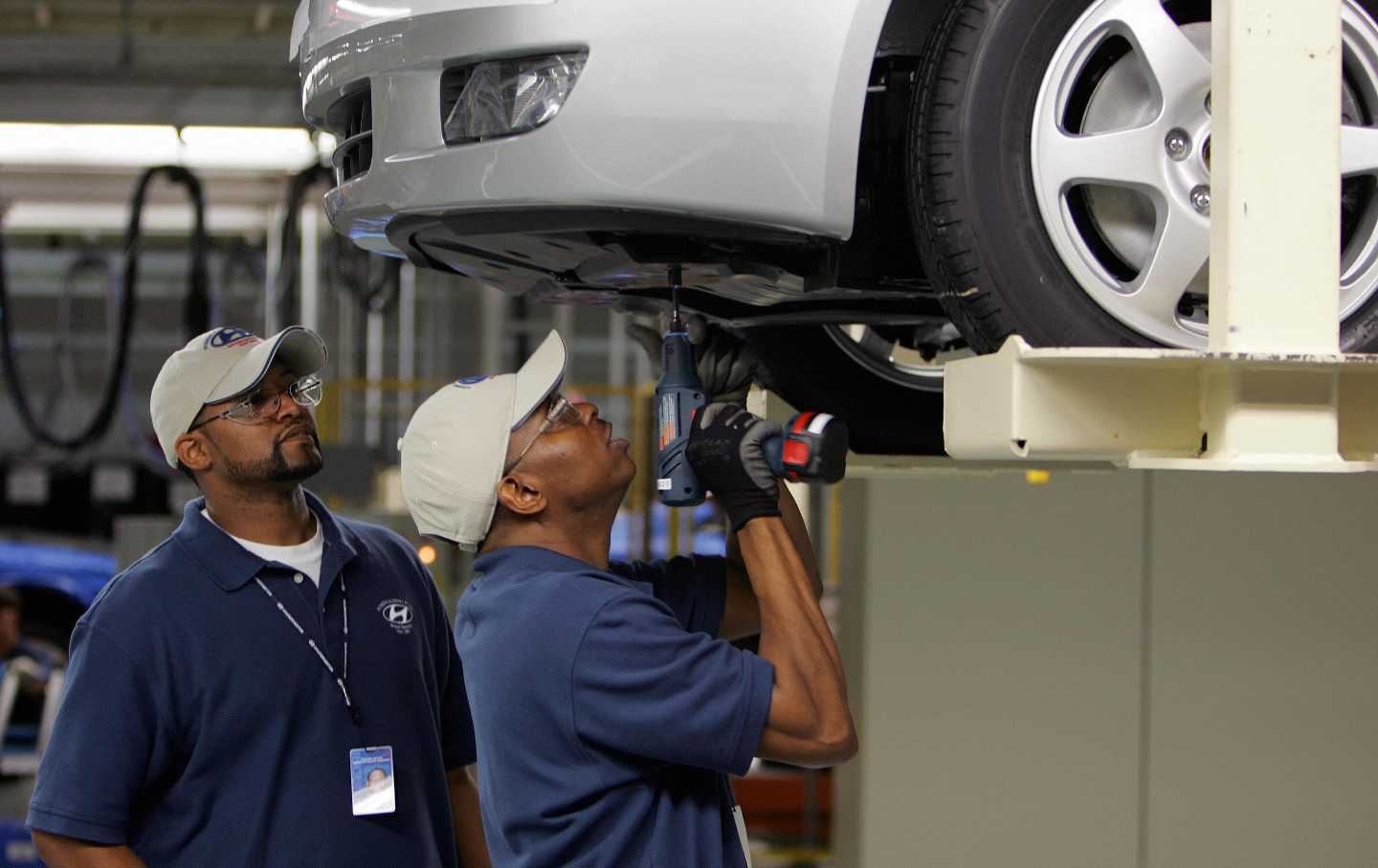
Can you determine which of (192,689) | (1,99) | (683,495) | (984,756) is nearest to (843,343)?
(683,495)

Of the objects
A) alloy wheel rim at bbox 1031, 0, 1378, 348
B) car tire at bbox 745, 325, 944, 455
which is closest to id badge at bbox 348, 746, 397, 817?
car tire at bbox 745, 325, 944, 455

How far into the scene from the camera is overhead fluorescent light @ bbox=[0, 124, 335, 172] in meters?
5.93

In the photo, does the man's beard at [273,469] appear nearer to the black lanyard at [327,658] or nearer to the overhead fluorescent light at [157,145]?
the black lanyard at [327,658]

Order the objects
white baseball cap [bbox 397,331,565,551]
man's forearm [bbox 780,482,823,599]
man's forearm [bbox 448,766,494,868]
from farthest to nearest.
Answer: man's forearm [bbox 448,766,494,868] < man's forearm [bbox 780,482,823,599] < white baseball cap [bbox 397,331,565,551]

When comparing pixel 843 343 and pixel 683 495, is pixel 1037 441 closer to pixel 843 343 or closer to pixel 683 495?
pixel 683 495

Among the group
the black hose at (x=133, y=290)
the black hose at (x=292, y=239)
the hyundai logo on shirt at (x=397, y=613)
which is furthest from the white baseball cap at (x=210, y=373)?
the black hose at (x=133, y=290)

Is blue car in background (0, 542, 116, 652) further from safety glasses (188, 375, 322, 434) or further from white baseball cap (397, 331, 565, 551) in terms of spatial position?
white baseball cap (397, 331, 565, 551)

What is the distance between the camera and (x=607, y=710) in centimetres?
189

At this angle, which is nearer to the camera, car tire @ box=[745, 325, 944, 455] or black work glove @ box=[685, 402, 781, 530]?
black work glove @ box=[685, 402, 781, 530]

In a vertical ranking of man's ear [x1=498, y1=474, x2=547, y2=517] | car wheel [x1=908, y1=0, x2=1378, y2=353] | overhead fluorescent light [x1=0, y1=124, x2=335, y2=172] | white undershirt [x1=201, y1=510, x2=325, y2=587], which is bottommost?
white undershirt [x1=201, y1=510, x2=325, y2=587]

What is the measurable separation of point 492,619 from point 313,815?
2.38 ft

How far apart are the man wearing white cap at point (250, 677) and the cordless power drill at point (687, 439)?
2.72 ft

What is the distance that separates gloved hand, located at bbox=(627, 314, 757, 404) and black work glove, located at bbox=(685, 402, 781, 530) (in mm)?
412

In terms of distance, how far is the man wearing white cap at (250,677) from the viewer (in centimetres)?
245
